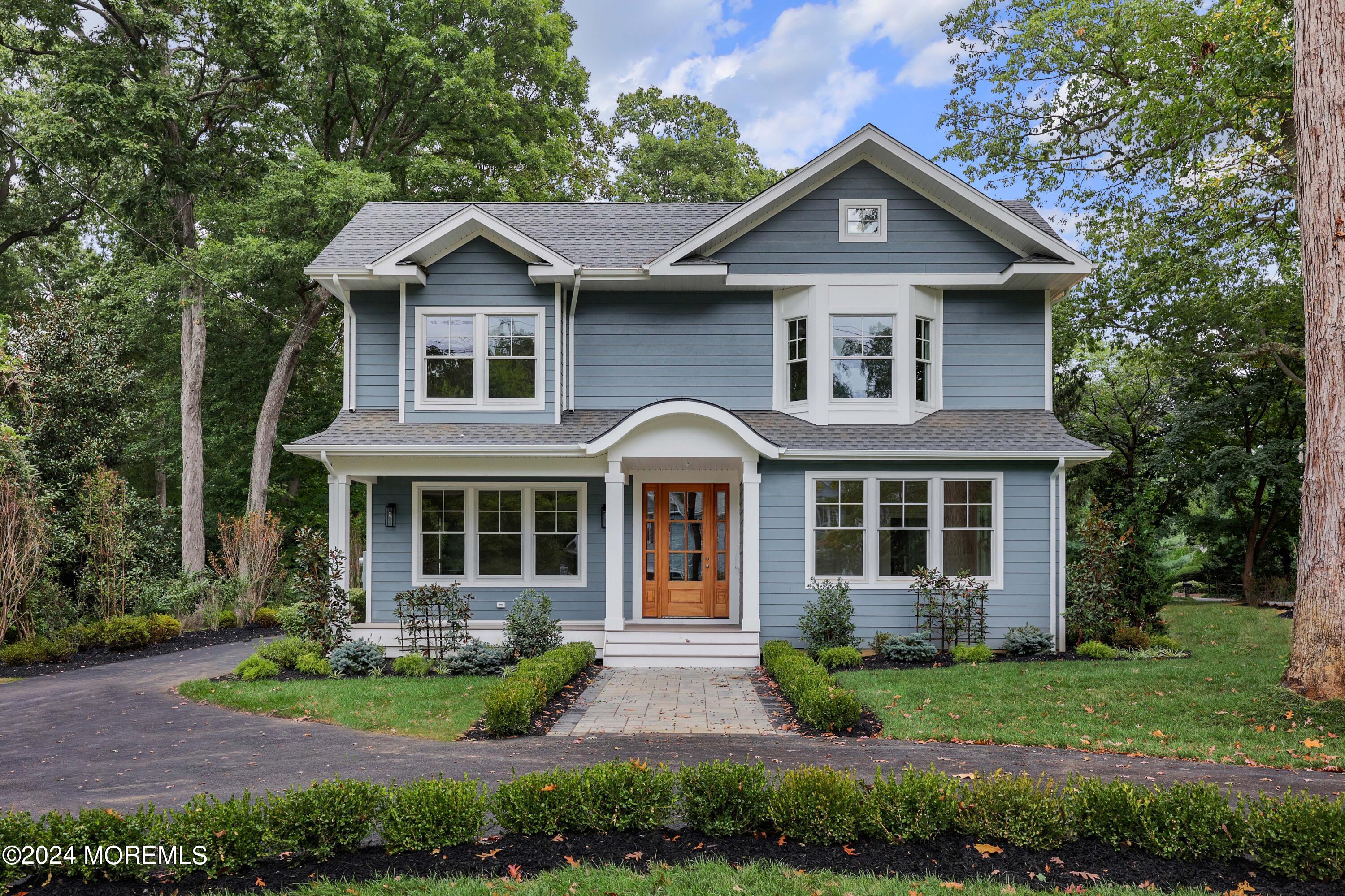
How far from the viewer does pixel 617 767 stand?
477 cm

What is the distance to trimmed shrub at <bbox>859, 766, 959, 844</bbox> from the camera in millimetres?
4426

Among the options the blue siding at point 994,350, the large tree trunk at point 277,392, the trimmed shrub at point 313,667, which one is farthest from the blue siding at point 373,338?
the blue siding at point 994,350

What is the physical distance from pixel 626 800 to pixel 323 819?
5.58ft

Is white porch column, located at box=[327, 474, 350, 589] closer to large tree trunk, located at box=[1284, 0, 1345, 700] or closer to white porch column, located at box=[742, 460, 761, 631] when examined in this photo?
white porch column, located at box=[742, 460, 761, 631]

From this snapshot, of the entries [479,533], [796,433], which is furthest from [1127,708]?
[479,533]

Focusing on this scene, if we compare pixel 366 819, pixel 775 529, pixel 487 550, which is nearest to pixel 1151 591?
pixel 775 529

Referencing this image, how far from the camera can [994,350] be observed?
1238cm

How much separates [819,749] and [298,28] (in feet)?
62.6

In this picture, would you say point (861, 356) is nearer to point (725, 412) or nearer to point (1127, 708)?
point (725, 412)

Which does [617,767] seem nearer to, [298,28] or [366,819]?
[366,819]

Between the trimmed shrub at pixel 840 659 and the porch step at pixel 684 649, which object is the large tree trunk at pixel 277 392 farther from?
the trimmed shrub at pixel 840 659

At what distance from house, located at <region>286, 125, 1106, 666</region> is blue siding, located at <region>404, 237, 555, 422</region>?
0.10 ft

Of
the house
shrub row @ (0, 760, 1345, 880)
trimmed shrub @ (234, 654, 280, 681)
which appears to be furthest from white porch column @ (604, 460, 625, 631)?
shrub row @ (0, 760, 1345, 880)

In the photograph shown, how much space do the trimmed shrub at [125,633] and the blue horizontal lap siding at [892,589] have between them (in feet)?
33.9
